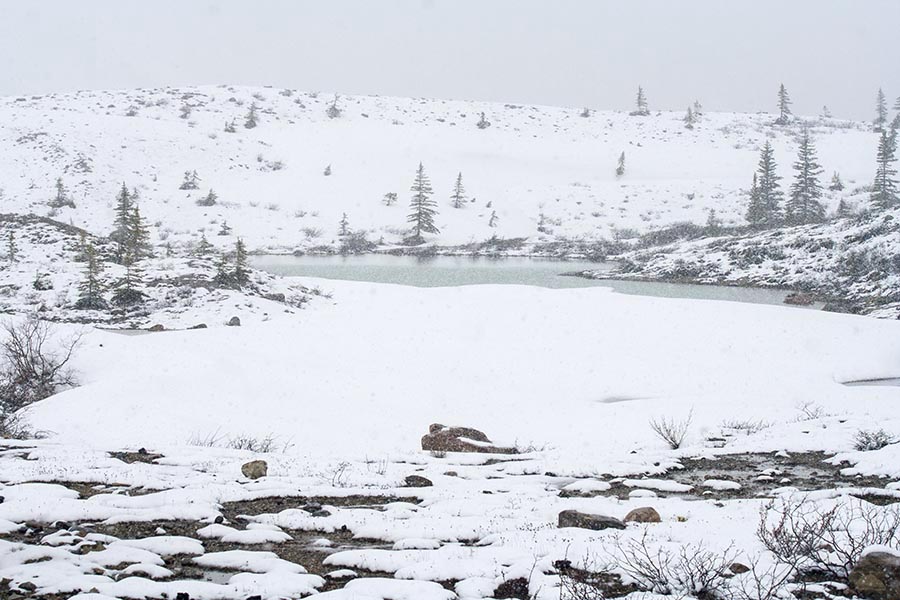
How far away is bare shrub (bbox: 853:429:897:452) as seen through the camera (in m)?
10.8

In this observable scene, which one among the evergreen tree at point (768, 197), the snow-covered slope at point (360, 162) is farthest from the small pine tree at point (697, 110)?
the evergreen tree at point (768, 197)

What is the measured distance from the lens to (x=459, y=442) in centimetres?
1264

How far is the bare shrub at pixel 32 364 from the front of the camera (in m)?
16.8

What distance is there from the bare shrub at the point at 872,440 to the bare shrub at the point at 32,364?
1817 cm

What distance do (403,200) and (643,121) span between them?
48.2m

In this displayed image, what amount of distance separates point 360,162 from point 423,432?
6244 cm

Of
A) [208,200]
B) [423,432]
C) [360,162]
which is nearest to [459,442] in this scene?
[423,432]

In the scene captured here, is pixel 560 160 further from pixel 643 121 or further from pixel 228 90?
pixel 228 90

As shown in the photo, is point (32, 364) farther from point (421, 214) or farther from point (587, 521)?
point (421, 214)

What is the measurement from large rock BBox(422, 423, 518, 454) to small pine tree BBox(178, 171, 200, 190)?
5630 cm

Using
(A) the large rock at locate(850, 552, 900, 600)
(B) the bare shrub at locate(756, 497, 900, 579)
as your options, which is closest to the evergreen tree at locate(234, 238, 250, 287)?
(B) the bare shrub at locate(756, 497, 900, 579)

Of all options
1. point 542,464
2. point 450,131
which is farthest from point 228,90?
point 542,464

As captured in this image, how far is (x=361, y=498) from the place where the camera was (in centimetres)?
847

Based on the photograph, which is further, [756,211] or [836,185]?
[836,185]
